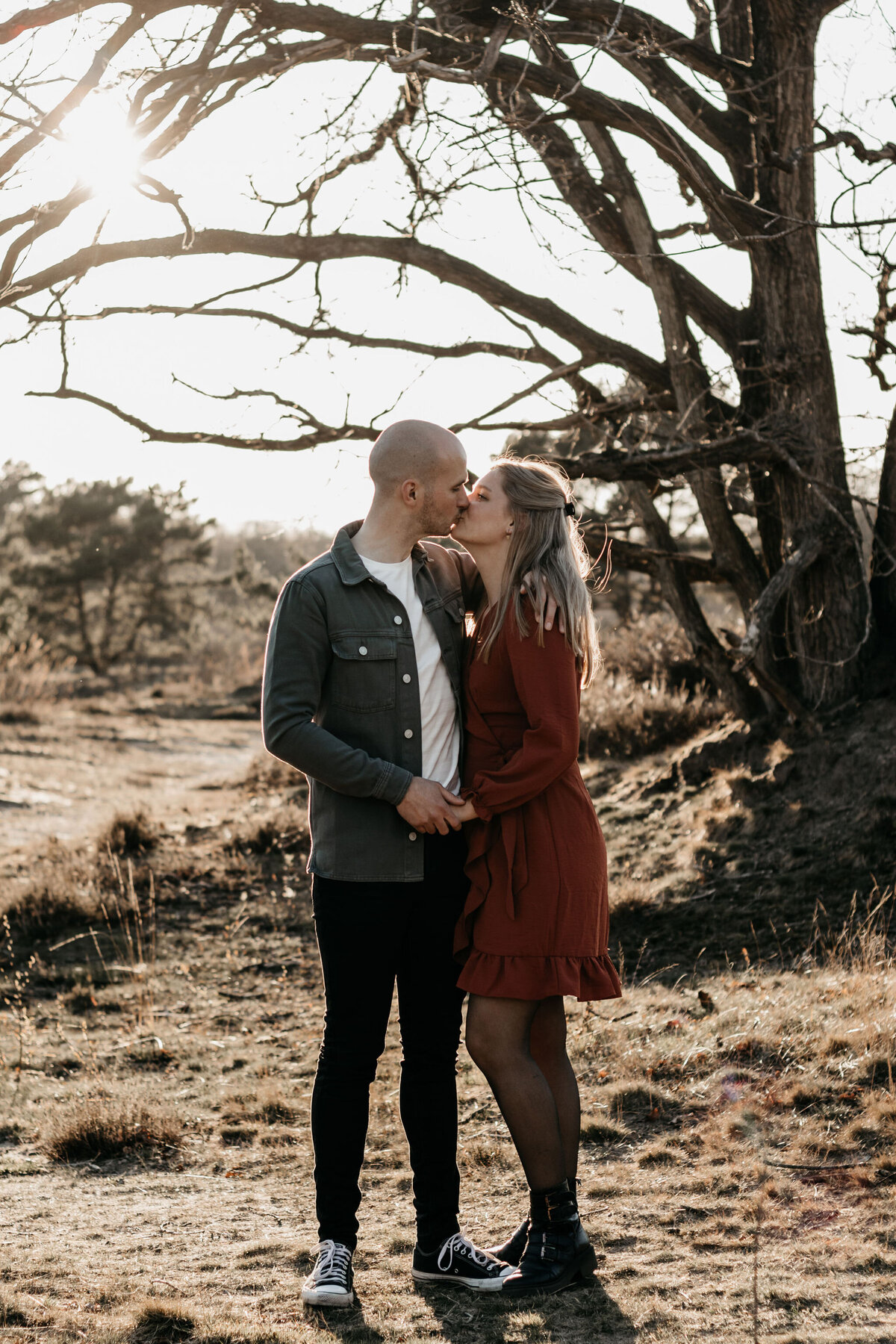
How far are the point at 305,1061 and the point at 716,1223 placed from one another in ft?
8.20

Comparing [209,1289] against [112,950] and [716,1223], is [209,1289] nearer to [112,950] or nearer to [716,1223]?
[716,1223]

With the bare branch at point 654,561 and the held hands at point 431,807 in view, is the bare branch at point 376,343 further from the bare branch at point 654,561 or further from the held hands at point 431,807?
the held hands at point 431,807

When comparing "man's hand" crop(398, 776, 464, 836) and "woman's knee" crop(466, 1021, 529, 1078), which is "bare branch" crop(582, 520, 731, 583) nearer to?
"man's hand" crop(398, 776, 464, 836)

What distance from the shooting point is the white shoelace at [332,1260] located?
9.33 ft

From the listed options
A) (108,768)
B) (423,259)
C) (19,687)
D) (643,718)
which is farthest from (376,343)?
(19,687)

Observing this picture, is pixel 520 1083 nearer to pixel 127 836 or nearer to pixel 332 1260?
pixel 332 1260

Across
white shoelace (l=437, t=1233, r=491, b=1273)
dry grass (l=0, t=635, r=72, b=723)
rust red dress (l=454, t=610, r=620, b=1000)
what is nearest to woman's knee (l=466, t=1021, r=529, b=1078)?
rust red dress (l=454, t=610, r=620, b=1000)

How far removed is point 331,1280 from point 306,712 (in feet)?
4.57

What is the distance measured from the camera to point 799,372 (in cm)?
723

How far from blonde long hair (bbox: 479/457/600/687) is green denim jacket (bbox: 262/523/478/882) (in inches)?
11.1

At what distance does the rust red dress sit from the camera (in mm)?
2850

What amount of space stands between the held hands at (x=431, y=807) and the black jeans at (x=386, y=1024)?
115 mm

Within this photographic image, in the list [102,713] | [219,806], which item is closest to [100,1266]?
[219,806]

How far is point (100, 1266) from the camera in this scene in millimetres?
3115
